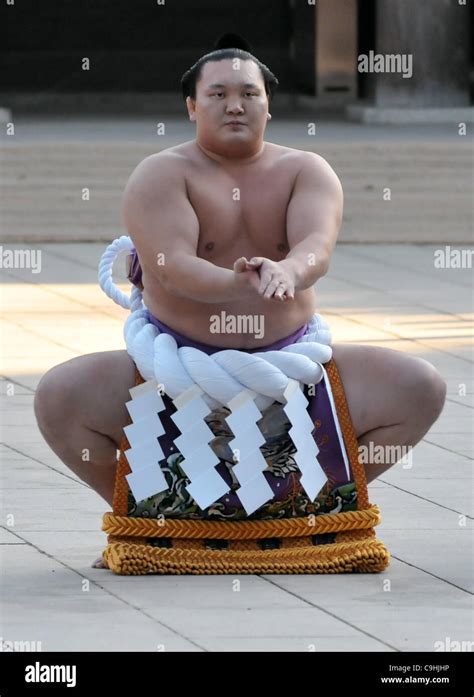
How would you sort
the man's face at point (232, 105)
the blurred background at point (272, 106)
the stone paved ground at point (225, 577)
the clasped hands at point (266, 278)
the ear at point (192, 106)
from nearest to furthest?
1. the stone paved ground at point (225, 577)
2. the clasped hands at point (266, 278)
3. the man's face at point (232, 105)
4. the ear at point (192, 106)
5. the blurred background at point (272, 106)

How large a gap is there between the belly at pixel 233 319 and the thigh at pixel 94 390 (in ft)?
0.61

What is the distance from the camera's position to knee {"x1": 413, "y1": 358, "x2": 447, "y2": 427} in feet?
15.5

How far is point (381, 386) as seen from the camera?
474 centimetres

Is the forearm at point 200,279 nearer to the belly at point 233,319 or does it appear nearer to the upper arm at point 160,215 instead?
the upper arm at point 160,215

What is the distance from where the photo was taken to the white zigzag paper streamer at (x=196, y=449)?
15.2 ft

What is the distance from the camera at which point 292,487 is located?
15.4ft

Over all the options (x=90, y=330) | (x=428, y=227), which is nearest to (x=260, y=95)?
(x=90, y=330)

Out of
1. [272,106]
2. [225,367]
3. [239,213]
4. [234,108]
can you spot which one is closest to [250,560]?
[225,367]

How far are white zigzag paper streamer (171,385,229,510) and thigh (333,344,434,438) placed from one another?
410 mm

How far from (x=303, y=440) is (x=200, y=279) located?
530 millimetres

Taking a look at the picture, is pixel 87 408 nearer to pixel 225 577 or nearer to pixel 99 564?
pixel 99 564

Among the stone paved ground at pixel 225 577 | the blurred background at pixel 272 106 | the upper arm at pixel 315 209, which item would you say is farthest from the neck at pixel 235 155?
the blurred background at pixel 272 106

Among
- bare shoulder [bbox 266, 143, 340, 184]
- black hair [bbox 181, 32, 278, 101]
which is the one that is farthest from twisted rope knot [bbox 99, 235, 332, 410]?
black hair [bbox 181, 32, 278, 101]

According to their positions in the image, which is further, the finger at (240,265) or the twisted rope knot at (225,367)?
the twisted rope knot at (225,367)
